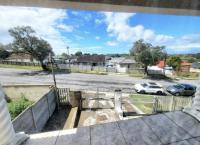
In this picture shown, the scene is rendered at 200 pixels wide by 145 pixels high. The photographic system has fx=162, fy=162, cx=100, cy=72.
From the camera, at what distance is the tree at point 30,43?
20.1m

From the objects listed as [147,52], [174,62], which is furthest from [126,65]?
[174,62]

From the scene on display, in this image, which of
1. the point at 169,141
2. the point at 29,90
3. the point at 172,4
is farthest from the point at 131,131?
the point at 29,90

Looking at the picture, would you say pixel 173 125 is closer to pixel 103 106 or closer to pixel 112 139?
pixel 112 139

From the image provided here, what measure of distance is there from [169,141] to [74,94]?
660 cm

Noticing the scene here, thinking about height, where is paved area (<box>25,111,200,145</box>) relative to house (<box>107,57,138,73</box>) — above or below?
above

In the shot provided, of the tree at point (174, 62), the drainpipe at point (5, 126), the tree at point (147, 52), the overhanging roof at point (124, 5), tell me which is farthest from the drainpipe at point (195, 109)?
the tree at point (174, 62)

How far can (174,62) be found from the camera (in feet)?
64.2

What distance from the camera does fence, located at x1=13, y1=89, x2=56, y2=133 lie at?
3971mm

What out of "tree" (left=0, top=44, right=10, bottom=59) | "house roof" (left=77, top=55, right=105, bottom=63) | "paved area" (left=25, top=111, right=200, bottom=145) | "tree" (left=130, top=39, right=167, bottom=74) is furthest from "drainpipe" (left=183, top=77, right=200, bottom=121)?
"house roof" (left=77, top=55, right=105, bottom=63)

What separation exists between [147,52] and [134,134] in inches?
651

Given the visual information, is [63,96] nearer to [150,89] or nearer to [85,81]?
[150,89]

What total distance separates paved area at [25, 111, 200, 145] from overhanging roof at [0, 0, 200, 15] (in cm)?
102

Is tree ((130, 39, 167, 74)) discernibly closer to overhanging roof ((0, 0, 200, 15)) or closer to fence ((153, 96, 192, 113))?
Answer: fence ((153, 96, 192, 113))

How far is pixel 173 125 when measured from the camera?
156 cm
